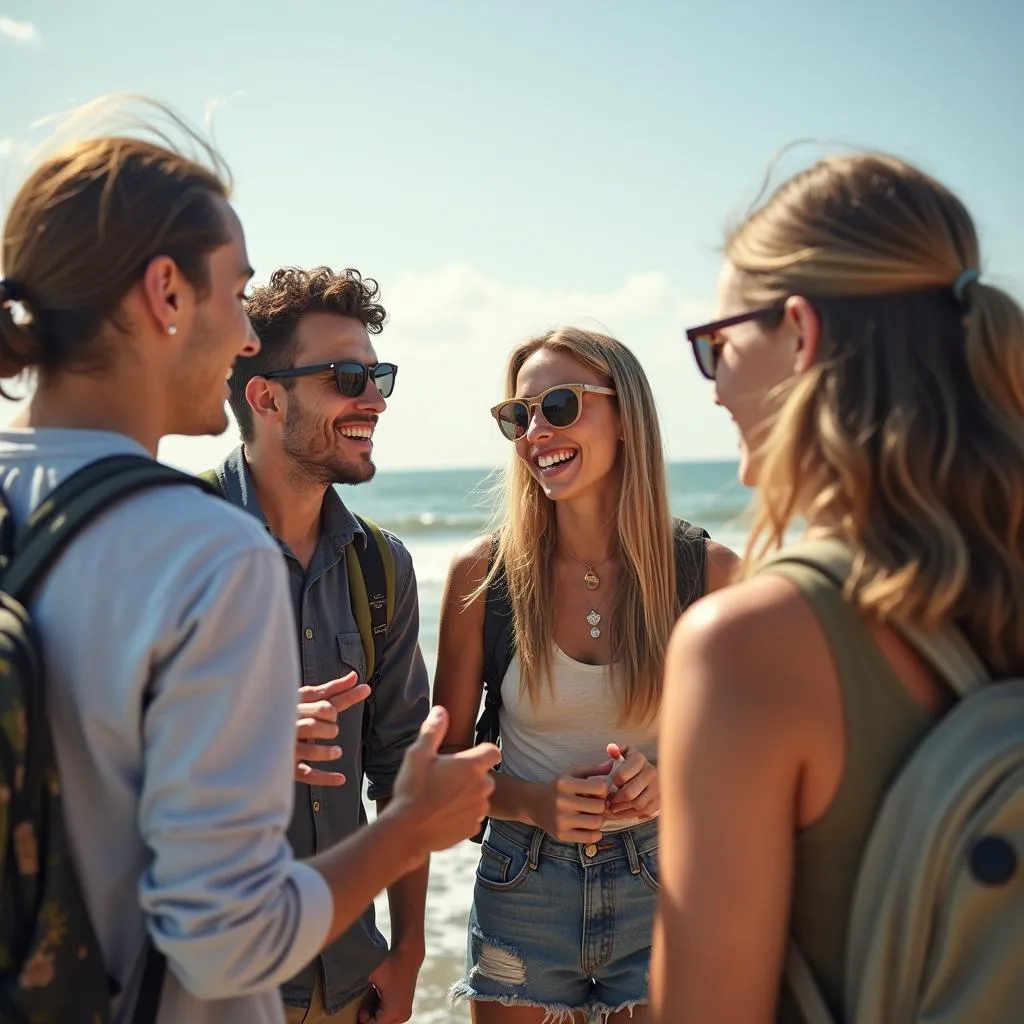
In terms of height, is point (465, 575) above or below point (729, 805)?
below

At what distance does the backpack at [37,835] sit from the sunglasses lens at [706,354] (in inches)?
42.1

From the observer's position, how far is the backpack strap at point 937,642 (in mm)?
1479

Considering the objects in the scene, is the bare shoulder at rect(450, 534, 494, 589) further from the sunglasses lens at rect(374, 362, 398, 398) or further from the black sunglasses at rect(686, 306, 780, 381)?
the black sunglasses at rect(686, 306, 780, 381)

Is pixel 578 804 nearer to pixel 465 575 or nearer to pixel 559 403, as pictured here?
pixel 465 575

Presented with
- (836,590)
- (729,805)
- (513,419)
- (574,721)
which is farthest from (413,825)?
(513,419)

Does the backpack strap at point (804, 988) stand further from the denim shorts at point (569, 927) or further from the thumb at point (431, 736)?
the denim shorts at point (569, 927)

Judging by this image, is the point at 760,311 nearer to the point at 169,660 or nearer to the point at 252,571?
the point at 252,571

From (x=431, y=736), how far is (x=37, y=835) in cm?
63

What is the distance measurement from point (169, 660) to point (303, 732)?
2.82 ft

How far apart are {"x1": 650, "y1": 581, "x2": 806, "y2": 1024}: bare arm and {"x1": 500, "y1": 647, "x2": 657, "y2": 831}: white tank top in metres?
2.00

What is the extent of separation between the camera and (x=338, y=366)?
3742 mm

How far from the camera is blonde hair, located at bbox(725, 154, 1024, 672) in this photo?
1523mm

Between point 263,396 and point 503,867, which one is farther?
point 263,396

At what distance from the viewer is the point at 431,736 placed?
176 centimetres
